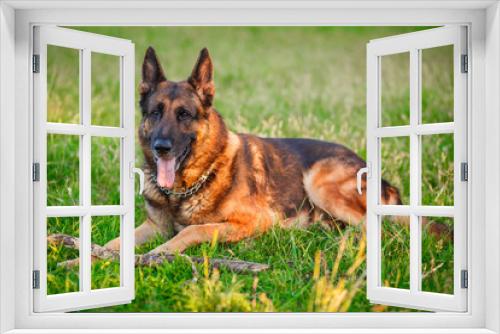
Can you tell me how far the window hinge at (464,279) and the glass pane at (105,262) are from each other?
6.22ft

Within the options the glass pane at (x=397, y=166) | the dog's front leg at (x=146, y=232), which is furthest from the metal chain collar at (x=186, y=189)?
the glass pane at (x=397, y=166)

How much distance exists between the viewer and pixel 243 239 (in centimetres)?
495

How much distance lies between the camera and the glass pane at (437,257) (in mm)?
3572

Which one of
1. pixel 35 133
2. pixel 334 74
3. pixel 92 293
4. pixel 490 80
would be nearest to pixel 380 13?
pixel 490 80

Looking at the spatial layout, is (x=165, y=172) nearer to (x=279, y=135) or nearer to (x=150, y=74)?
(x=150, y=74)

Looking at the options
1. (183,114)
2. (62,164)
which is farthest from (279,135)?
(62,164)

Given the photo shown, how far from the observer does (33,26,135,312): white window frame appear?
131 inches

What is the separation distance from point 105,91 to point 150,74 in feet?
10.0

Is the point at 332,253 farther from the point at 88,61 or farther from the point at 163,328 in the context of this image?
the point at 88,61

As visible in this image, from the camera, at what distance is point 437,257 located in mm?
4027

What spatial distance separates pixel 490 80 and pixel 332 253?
68.1 inches

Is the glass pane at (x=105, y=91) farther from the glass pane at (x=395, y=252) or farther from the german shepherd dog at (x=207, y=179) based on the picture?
the glass pane at (x=395, y=252)

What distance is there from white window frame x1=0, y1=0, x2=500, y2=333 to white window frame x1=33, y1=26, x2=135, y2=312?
51 millimetres

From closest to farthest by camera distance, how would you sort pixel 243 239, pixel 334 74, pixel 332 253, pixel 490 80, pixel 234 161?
pixel 490 80, pixel 332 253, pixel 243 239, pixel 234 161, pixel 334 74
